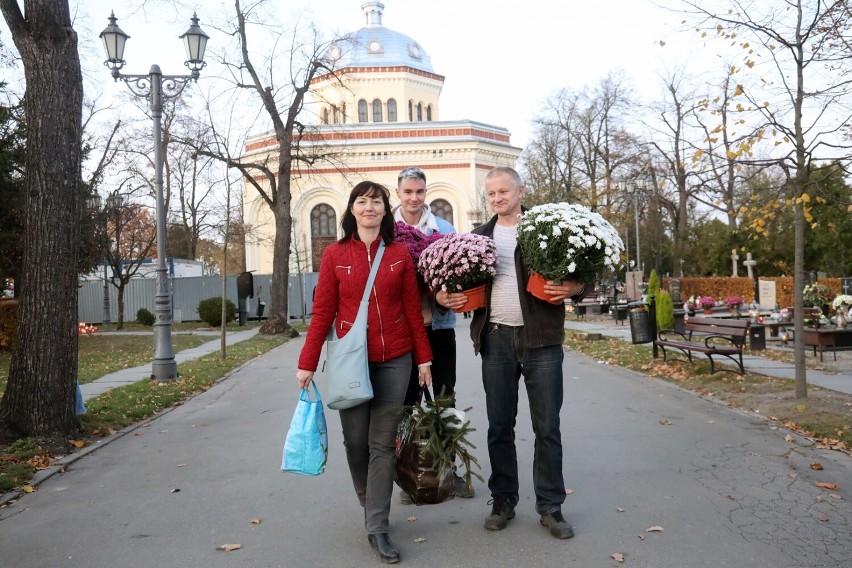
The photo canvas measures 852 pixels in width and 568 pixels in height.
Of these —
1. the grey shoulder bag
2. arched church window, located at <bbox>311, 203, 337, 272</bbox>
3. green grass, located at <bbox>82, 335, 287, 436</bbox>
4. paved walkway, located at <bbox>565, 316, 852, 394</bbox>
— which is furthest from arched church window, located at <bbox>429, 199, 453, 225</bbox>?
the grey shoulder bag

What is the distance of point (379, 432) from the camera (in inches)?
166

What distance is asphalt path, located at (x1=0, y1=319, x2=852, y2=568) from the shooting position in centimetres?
411

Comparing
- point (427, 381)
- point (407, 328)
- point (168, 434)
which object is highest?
point (407, 328)

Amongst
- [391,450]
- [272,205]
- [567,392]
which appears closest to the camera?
[391,450]

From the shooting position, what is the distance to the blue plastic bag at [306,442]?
4.24 metres

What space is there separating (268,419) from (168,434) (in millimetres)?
→ 1129

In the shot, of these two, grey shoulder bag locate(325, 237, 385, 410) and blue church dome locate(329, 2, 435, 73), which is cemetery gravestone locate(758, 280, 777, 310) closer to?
grey shoulder bag locate(325, 237, 385, 410)

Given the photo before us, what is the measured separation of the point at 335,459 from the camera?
654cm

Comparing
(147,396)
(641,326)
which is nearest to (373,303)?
(147,396)

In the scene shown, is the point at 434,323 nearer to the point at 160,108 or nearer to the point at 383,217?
A: the point at 383,217

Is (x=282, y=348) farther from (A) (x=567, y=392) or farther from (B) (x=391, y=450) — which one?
(B) (x=391, y=450)

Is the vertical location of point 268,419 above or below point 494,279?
below

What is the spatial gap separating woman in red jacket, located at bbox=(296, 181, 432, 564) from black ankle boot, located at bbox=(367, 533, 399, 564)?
25mm

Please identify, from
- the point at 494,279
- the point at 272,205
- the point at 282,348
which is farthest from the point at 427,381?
the point at 272,205
